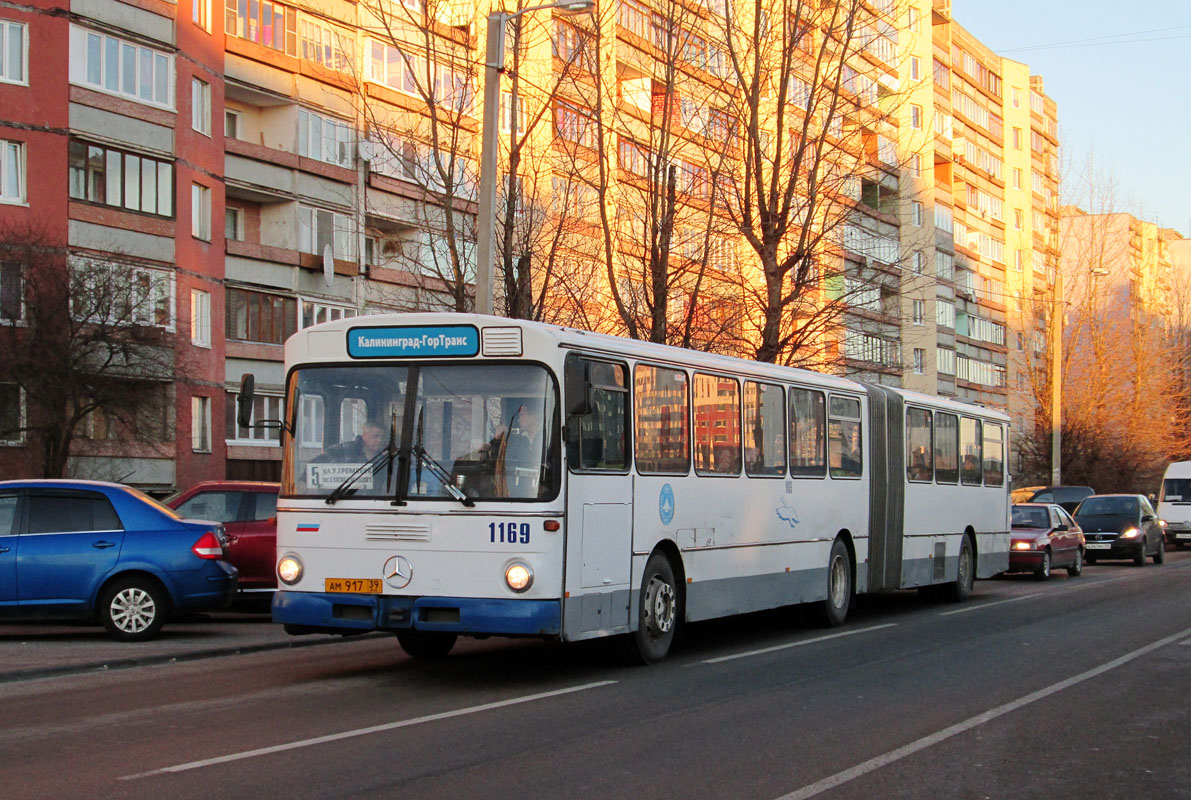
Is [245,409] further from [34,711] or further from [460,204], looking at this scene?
[460,204]

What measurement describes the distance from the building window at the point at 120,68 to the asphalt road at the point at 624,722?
24.8 metres

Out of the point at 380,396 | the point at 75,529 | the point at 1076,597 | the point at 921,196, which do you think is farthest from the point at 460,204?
the point at 921,196

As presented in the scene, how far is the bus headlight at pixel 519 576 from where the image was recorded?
424 inches

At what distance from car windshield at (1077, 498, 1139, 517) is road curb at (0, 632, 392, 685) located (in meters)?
24.8

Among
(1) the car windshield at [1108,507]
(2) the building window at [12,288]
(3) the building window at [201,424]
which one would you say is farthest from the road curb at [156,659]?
(3) the building window at [201,424]

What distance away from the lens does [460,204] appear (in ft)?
131

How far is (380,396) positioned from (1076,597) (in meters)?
14.2

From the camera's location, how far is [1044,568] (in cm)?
2778

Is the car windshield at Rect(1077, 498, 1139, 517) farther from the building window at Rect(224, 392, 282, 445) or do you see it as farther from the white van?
the building window at Rect(224, 392, 282, 445)

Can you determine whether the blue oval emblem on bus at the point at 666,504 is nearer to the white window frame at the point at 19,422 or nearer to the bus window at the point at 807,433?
the bus window at the point at 807,433

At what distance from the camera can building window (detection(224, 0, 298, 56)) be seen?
1590 inches

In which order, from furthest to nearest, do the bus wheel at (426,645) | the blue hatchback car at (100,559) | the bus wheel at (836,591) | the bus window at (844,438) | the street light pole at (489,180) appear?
the street light pole at (489,180), the bus window at (844,438), the bus wheel at (836,591), the blue hatchback car at (100,559), the bus wheel at (426,645)

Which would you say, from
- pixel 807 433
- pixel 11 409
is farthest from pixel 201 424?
pixel 807 433

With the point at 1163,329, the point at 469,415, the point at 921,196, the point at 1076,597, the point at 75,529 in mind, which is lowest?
the point at 1076,597
